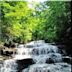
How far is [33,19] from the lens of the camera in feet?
25.4

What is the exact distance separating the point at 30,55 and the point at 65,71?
1.95m

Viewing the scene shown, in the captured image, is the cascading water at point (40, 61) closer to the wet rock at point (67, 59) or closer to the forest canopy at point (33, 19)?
the wet rock at point (67, 59)

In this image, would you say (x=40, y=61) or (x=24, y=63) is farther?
(x=40, y=61)

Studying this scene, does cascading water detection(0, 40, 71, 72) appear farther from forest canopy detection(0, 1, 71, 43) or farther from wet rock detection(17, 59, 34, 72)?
forest canopy detection(0, 1, 71, 43)

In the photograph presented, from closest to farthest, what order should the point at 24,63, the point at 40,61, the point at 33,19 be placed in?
the point at 24,63
the point at 40,61
the point at 33,19

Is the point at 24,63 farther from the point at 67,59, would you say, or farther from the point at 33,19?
the point at 33,19

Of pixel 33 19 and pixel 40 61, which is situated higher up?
pixel 33 19

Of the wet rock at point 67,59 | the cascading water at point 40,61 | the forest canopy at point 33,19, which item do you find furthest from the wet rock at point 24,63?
the forest canopy at point 33,19

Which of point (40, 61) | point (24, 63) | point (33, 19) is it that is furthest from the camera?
point (33, 19)

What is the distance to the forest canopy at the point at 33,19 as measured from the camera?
6.76 m

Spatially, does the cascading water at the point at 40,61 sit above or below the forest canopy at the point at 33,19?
below

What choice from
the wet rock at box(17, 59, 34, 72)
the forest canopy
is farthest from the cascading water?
the forest canopy

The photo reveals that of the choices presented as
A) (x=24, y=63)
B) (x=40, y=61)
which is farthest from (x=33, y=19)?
(x=24, y=63)

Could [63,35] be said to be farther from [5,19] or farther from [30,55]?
[5,19]
